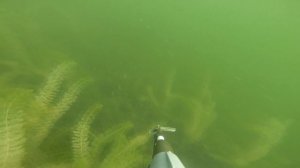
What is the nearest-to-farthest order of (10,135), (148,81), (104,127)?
1. (10,135)
2. (104,127)
3. (148,81)

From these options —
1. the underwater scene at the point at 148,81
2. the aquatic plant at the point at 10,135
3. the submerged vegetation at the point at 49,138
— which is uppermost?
the underwater scene at the point at 148,81

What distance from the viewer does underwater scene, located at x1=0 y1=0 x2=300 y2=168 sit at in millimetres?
1507

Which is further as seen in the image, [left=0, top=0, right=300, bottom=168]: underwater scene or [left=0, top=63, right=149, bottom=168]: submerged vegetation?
[left=0, top=0, right=300, bottom=168]: underwater scene

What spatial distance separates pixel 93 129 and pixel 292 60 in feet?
5.19

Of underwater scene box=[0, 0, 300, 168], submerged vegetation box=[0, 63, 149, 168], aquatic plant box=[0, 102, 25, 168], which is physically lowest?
aquatic plant box=[0, 102, 25, 168]

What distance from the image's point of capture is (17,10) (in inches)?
76.5

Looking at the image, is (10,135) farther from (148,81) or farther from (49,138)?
(148,81)

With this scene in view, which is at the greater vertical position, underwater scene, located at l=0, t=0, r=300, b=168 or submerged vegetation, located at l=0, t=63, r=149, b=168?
underwater scene, located at l=0, t=0, r=300, b=168

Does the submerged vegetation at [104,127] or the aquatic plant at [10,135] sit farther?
the submerged vegetation at [104,127]

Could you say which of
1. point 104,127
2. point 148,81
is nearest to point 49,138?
point 104,127

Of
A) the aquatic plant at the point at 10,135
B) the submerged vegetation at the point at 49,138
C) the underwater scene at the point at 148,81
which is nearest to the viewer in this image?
the aquatic plant at the point at 10,135

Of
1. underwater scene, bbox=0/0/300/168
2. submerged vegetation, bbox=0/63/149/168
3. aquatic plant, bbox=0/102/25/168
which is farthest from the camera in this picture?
underwater scene, bbox=0/0/300/168

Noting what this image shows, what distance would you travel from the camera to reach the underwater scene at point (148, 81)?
1507 millimetres

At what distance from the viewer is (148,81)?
1970 mm
